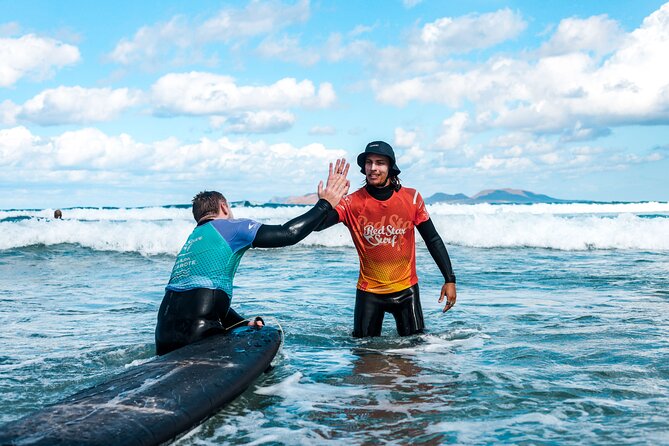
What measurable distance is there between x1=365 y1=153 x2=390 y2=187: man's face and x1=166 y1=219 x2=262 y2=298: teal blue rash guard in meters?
1.16

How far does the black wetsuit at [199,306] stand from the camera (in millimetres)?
4820

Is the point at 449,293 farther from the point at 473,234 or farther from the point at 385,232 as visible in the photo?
the point at 473,234

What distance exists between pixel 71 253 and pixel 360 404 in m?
17.1

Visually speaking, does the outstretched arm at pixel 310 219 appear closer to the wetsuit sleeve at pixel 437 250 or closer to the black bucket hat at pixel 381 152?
the black bucket hat at pixel 381 152

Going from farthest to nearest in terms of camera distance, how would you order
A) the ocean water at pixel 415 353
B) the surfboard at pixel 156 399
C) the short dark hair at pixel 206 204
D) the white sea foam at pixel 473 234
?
1. the white sea foam at pixel 473 234
2. the short dark hair at pixel 206 204
3. the ocean water at pixel 415 353
4. the surfboard at pixel 156 399

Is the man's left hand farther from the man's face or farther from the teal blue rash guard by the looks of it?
the teal blue rash guard

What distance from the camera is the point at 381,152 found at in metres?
5.35

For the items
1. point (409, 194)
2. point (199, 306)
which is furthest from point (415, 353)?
point (199, 306)

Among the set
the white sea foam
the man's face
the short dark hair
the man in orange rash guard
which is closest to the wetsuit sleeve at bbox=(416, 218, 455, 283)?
the man in orange rash guard

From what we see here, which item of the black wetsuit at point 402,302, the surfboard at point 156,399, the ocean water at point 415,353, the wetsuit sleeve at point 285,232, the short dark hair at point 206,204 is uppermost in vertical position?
the short dark hair at point 206,204

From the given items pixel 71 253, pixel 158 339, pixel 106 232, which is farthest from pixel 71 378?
pixel 106 232

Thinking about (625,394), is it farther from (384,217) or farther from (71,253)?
(71,253)

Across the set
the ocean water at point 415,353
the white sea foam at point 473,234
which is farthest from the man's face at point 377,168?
the white sea foam at point 473,234

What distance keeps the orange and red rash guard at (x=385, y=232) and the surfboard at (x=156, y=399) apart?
3.95ft
